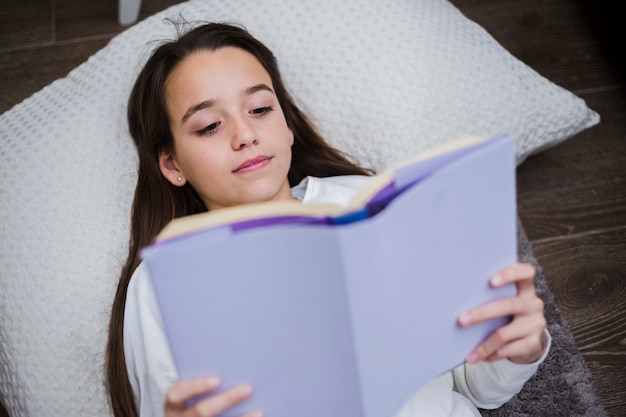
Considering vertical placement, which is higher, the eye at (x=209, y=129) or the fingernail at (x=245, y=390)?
the eye at (x=209, y=129)

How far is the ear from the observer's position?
49.4 inches

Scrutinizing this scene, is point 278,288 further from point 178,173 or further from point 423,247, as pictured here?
point 178,173

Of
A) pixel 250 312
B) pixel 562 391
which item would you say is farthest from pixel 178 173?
pixel 562 391

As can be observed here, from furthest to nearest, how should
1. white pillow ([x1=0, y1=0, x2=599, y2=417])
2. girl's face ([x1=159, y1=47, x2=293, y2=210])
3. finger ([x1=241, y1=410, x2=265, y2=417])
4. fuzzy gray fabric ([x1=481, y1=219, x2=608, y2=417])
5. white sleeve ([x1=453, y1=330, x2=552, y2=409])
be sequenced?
1. fuzzy gray fabric ([x1=481, y1=219, x2=608, y2=417])
2. white pillow ([x1=0, y1=0, x2=599, y2=417])
3. girl's face ([x1=159, y1=47, x2=293, y2=210])
4. white sleeve ([x1=453, y1=330, x2=552, y2=409])
5. finger ([x1=241, y1=410, x2=265, y2=417])

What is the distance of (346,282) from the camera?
767 millimetres

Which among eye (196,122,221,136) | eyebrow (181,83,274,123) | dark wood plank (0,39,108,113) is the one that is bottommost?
dark wood plank (0,39,108,113)

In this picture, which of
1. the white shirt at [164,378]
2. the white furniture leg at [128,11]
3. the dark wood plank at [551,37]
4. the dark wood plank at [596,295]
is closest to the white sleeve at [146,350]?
the white shirt at [164,378]

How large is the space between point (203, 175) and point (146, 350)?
26cm

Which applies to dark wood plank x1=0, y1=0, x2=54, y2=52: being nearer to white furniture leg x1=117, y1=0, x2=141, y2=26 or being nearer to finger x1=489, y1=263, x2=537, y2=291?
white furniture leg x1=117, y1=0, x2=141, y2=26

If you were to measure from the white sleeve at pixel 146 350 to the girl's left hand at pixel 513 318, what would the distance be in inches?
16.5

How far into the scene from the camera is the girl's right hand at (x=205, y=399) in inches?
32.2

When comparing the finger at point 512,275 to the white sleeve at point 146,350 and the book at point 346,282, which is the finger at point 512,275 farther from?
the white sleeve at point 146,350

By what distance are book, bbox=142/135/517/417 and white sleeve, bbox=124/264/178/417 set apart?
26 centimetres

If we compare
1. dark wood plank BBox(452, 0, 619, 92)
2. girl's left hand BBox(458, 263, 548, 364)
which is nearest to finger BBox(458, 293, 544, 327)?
girl's left hand BBox(458, 263, 548, 364)
